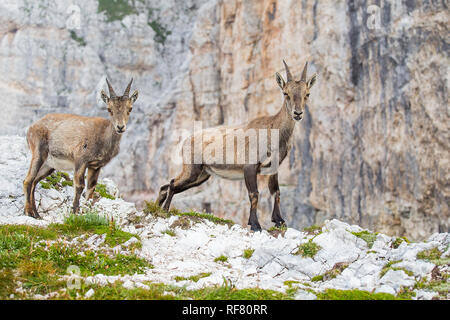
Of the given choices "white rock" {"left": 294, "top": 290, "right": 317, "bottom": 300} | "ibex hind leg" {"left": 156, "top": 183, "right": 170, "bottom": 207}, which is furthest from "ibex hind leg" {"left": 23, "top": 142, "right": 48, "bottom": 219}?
"white rock" {"left": 294, "top": 290, "right": 317, "bottom": 300}

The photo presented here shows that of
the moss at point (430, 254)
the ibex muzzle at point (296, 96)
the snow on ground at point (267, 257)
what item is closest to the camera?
the snow on ground at point (267, 257)

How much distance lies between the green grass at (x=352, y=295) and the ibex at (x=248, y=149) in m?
4.70

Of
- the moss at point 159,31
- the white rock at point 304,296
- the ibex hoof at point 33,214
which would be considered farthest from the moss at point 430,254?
the moss at point 159,31

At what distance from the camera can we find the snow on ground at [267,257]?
22.1 feet

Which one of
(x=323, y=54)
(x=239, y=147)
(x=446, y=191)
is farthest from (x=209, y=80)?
(x=239, y=147)

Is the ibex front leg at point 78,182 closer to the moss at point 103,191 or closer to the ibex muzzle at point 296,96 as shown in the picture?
the moss at point 103,191

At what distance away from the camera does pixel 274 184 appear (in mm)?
11609

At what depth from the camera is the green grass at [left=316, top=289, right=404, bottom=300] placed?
19.5 ft

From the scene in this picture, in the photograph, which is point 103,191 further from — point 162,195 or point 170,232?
point 170,232

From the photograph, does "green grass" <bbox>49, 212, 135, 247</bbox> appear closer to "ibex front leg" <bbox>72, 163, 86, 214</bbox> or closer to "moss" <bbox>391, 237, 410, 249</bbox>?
"ibex front leg" <bbox>72, 163, 86, 214</bbox>

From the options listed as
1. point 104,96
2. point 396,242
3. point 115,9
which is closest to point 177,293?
point 396,242

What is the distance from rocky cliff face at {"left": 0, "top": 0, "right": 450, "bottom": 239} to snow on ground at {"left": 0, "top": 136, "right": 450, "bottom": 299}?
19775 mm

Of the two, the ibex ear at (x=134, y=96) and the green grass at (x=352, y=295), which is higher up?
the ibex ear at (x=134, y=96)

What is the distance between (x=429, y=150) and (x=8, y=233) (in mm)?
24986
